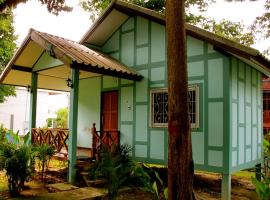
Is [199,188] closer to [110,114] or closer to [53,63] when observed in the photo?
[110,114]

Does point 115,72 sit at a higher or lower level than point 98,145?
higher

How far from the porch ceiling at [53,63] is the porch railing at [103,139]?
1989 mm

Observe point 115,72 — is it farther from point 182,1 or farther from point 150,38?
point 182,1

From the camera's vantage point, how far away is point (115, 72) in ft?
28.3

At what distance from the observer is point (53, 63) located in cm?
967

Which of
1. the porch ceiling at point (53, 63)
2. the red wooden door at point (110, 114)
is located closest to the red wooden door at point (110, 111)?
the red wooden door at point (110, 114)

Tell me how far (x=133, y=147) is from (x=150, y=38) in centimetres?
367

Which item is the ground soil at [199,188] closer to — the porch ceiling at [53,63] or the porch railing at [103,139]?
the porch railing at [103,139]

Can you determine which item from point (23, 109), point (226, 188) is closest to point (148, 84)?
point (226, 188)

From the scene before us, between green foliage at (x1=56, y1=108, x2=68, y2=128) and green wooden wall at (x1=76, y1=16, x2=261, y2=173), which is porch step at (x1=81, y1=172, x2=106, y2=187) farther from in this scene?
green foliage at (x1=56, y1=108, x2=68, y2=128)

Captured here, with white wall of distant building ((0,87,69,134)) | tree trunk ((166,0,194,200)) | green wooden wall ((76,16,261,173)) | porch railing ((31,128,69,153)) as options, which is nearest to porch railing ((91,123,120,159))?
green wooden wall ((76,16,261,173))

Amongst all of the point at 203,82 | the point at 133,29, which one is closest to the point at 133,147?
the point at 203,82

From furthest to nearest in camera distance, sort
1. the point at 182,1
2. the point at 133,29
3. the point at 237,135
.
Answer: the point at 133,29, the point at 237,135, the point at 182,1

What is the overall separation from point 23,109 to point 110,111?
15.8 meters
